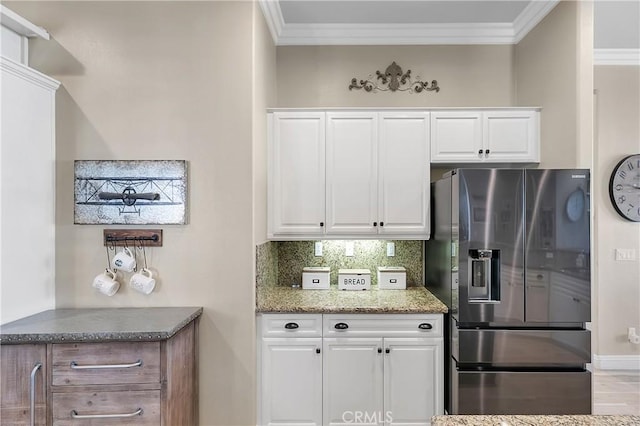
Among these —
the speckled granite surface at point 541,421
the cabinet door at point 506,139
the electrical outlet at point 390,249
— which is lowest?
the speckled granite surface at point 541,421

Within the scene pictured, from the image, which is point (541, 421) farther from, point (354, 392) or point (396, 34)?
point (396, 34)

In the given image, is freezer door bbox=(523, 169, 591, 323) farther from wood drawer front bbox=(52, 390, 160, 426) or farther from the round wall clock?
wood drawer front bbox=(52, 390, 160, 426)

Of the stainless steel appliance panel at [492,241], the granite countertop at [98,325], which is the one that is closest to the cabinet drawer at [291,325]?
the granite countertop at [98,325]

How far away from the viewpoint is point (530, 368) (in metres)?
2.33

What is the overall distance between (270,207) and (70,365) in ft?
5.03

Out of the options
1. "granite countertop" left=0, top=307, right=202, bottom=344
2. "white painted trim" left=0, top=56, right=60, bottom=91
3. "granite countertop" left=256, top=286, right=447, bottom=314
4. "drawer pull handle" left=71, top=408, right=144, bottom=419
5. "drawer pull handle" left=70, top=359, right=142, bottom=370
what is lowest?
"drawer pull handle" left=71, top=408, right=144, bottom=419

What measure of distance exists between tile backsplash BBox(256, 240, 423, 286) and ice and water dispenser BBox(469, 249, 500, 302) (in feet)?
2.91

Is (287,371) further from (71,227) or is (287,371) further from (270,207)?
(71,227)

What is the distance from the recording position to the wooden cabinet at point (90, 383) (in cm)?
181

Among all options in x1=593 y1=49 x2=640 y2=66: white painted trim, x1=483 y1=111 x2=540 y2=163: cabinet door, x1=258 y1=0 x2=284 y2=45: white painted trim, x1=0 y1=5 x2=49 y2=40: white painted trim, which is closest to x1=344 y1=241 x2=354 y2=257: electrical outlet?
x1=483 y1=111 x2=540 y2=163: cabinet door

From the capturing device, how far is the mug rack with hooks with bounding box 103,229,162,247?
2.31 meters

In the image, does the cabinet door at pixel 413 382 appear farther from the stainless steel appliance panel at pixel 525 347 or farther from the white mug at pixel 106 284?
the white mug at pixel 106 284

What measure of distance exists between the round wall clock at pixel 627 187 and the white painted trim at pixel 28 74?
15.6 ft

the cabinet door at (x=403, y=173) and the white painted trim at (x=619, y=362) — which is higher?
the cabinet door at (x=403, y=173)
